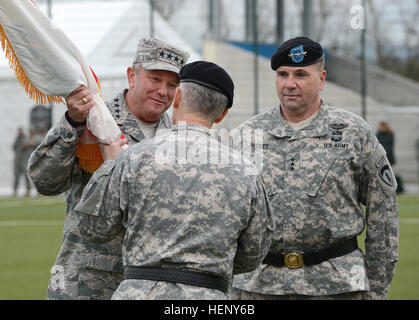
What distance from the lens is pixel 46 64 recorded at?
12.2ft

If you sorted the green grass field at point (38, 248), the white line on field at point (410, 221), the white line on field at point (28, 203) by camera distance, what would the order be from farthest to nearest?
the white line on field at point (28, 203), the white line on field at point (410, 221), the green grass field at point (38, 248)

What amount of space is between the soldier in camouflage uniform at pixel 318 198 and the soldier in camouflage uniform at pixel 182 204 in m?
1.09

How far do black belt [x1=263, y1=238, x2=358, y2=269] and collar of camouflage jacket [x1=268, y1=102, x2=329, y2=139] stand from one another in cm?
68

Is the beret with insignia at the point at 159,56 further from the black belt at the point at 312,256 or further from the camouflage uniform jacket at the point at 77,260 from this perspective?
the black belt at the point at 312,256

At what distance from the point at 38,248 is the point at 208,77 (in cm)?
841

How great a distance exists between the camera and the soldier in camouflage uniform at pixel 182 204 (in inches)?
121

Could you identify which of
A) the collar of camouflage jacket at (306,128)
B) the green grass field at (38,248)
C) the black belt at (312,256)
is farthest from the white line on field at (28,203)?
the black belt at (312,256)

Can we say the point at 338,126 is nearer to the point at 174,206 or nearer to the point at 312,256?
the point at 312,256

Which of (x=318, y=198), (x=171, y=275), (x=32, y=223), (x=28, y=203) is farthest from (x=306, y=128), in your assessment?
(x=28, y=203)

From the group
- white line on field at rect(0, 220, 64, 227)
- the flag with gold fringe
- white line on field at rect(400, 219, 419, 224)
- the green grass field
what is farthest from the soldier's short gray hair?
white line on field at rect(0, 220, 64, 227)

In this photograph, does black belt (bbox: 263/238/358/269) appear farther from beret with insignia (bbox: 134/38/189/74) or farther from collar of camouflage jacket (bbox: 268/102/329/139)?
beret with insignia (bbox: 134/38/189/74)

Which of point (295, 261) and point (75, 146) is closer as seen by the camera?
point (75, 146)

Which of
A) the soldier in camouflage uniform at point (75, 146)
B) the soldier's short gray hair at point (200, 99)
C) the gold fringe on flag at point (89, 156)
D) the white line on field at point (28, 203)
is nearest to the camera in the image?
the soldier's short gray hair at point (200, 99)
